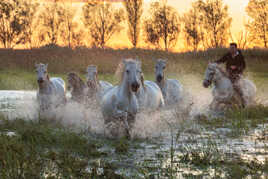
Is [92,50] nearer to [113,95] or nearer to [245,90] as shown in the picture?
[245,90]

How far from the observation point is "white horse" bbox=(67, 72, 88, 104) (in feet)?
45.0

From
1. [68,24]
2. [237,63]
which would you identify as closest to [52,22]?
[68,24]

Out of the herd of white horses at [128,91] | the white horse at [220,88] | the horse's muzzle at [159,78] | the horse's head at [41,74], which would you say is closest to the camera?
the herd of white horses at [128,91]

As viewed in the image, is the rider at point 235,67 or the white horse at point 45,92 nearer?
the white horse at point 45,92

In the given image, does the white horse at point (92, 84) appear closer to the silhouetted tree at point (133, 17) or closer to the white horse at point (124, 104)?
the white horse at point (124, 104)

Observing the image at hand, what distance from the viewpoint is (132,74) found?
9109mm

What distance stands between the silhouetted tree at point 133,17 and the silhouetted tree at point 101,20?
170 cm

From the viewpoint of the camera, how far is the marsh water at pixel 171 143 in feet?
22.6

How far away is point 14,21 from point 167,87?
4677cm

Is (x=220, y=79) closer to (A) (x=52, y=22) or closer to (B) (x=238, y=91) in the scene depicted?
(B) (x=238, y=91)

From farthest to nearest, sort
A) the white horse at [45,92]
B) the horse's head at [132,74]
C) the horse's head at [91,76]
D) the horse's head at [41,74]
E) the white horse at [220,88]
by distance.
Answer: the white horse at [220,88] → the horse's head at [91,76] → the white horse at [45,92] → the horse's head at [41,74] → the horse's head at [132,74]

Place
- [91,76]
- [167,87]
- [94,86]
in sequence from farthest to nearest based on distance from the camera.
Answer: [167,87]
[91,76]
[94,86]

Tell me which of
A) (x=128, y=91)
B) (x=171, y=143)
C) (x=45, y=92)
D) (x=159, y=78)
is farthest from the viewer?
(x=159, y=78)

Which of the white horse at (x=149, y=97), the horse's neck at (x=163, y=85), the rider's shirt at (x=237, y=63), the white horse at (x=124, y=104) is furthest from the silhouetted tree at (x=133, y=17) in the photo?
the white horse at (x=124, y=104)
